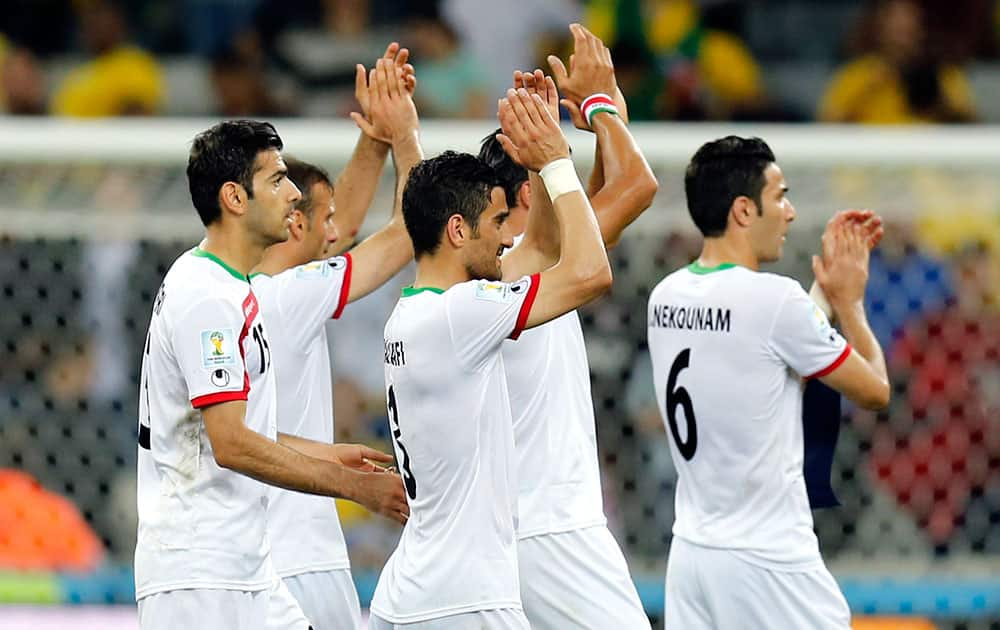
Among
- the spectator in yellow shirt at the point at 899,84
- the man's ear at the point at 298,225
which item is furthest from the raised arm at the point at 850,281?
the spectator in yellow shirt at the point at 899,84

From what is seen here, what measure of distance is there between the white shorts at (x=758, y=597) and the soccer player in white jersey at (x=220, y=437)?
1441 millimetres

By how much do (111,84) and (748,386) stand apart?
6283 mm

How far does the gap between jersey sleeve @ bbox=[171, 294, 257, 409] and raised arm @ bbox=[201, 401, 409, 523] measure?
1.5 inches

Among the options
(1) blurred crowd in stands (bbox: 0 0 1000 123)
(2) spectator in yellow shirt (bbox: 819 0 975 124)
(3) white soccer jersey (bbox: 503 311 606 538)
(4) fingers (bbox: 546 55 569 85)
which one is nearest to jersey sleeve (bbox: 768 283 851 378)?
(3) white soccer jersey (bbox: 503 311 606 538)

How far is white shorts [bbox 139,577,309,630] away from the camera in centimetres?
493

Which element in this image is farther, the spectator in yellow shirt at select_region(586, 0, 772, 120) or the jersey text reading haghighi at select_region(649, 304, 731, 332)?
the spectator in yellow shirt at select_region(586, 0, 772, 120)

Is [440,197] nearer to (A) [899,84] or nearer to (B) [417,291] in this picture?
(B) [417,291]

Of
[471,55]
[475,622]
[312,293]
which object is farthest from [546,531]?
[471,55]

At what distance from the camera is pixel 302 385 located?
5891mm

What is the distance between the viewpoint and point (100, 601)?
825cm

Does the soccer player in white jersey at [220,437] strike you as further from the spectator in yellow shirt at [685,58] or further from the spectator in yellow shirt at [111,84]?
the spectator in yellow shirt at [111,84]

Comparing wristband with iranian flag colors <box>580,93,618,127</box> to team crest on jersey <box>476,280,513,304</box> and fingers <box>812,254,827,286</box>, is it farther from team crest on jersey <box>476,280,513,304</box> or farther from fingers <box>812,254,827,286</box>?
fingers <box>812,254,827,286</box>

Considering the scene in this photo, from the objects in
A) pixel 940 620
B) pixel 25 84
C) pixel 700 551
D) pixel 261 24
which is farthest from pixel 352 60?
pixel 700 551

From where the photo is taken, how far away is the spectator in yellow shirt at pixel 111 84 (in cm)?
1109
